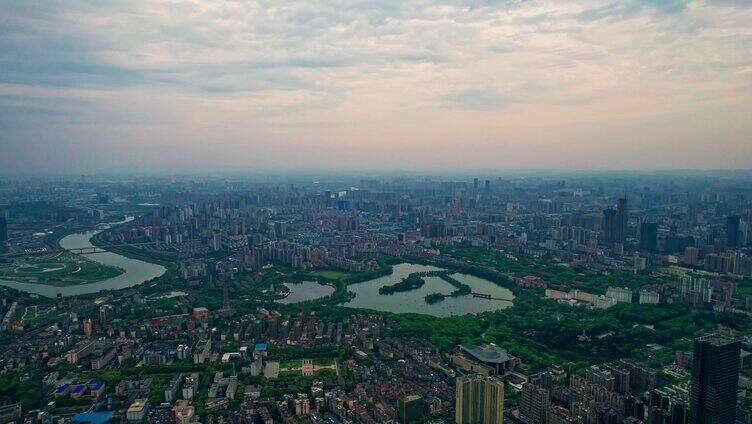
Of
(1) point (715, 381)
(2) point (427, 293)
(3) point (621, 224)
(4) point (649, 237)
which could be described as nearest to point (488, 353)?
(1) point (715, 381)

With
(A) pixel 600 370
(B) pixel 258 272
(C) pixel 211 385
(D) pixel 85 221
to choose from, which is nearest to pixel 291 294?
(B) pixel 258 272

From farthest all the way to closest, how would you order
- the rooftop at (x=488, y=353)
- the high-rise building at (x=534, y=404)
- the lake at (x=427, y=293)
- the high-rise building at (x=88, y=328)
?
the lake at (x=427, y=293)
the high-rise building at (x=88, y=328)
the rooftop at (x=488, y=353)
the high-rise building at (x=534, y=404)

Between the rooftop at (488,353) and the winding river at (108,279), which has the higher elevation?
the rooftop at (488,353)

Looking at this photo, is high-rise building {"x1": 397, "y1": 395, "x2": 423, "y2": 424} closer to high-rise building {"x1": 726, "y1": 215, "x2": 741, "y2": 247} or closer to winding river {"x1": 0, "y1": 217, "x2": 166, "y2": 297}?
winding river {"x1": 0, "y1": 217, "x2": 166, "y2": 297}

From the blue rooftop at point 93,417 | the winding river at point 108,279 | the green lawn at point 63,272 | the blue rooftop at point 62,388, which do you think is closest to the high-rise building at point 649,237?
the winding river at point 108,279

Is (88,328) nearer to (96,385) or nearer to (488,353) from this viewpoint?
(96,385)

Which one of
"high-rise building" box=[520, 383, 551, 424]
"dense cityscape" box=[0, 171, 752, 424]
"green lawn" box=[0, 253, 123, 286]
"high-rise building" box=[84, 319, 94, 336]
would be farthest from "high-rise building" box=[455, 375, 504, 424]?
"green lawn" box=[0, 253, 123, 286]

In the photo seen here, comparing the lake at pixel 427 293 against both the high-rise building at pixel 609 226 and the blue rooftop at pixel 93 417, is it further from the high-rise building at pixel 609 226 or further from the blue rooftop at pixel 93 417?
the high-rise building at pixel 609 226
